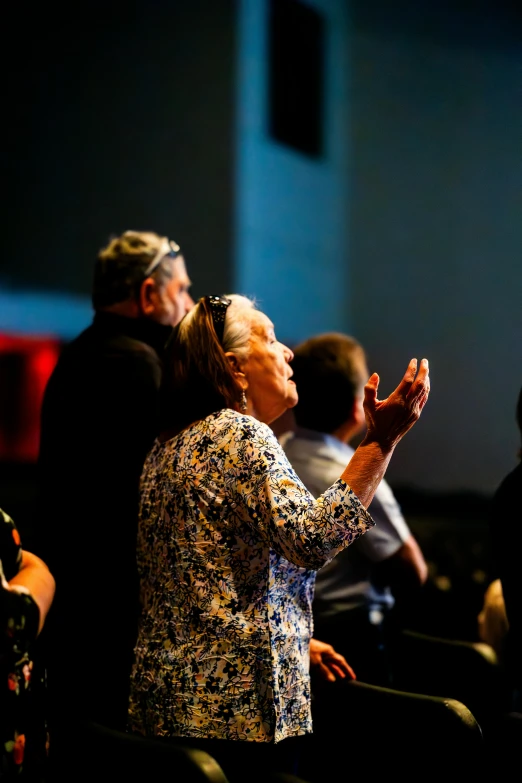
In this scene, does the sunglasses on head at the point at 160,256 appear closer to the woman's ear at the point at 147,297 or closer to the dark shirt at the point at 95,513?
the woman's ear at the point at 147,297

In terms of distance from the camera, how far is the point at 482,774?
5.41 ft

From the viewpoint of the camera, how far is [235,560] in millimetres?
1494

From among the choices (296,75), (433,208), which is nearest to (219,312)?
(433,208)

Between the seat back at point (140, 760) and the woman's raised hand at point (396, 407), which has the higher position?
the woman's raised hand at point (396, 407)

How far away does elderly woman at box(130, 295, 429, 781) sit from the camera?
143 cm

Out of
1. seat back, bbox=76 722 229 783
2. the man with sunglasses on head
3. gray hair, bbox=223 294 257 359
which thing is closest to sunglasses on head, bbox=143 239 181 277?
the man with sunglasses on head

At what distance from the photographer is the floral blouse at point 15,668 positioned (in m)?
1.29

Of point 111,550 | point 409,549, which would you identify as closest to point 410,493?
point 409,549

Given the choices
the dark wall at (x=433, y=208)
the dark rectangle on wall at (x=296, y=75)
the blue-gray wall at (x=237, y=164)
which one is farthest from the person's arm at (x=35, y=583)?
the dark rectangle on wall at (x=296, y=75)

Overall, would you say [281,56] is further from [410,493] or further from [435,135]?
[410,493]

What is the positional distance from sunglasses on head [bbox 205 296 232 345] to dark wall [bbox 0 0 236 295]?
143 inches

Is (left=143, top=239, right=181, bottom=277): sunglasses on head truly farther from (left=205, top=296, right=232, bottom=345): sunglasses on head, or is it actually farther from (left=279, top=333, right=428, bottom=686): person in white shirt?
(left=205, top=296, right=232, bottom=345): sunglasses on head

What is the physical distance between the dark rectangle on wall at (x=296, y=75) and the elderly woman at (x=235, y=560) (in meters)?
4.20

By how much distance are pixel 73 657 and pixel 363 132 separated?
167 inches
